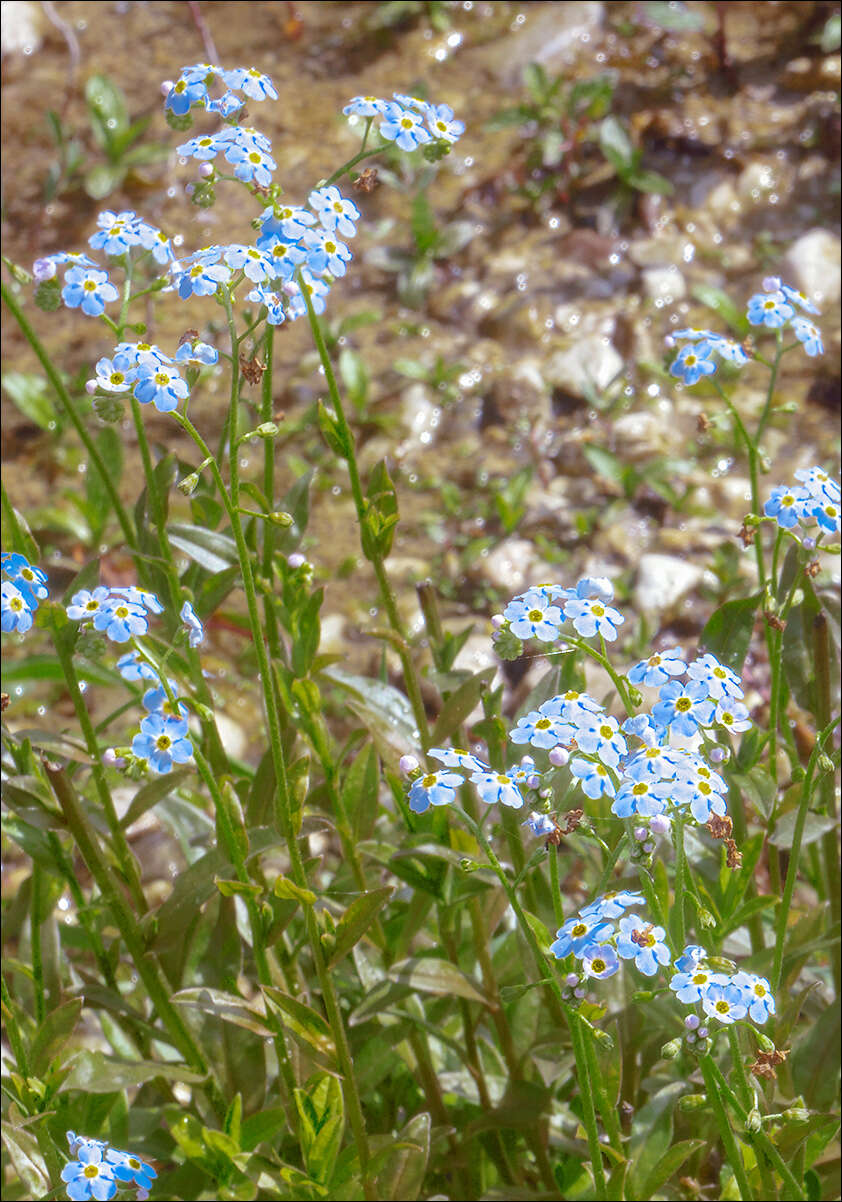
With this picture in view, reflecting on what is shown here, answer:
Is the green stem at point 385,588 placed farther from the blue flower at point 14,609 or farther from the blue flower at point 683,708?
the blue flower at point 683,708

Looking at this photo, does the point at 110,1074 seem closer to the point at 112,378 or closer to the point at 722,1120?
the point at 722,1120

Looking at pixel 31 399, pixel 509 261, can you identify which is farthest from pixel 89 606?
pixel 509 261

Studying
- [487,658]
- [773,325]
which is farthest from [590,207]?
[773,325]

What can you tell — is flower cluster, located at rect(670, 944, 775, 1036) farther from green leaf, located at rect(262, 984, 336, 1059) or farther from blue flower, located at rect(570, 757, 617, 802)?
green leaf, located at rect(262, 984, 336, 1059)

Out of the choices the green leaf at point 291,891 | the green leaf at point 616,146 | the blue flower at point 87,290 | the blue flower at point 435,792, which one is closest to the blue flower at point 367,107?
the blue flower at point 87,290

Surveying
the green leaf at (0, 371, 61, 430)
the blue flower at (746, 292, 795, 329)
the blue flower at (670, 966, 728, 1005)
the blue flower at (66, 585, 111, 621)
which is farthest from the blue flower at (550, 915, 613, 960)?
the green leaf at (0, 371, 61, 430)

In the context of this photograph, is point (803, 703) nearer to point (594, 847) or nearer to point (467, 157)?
point (594, 847)
